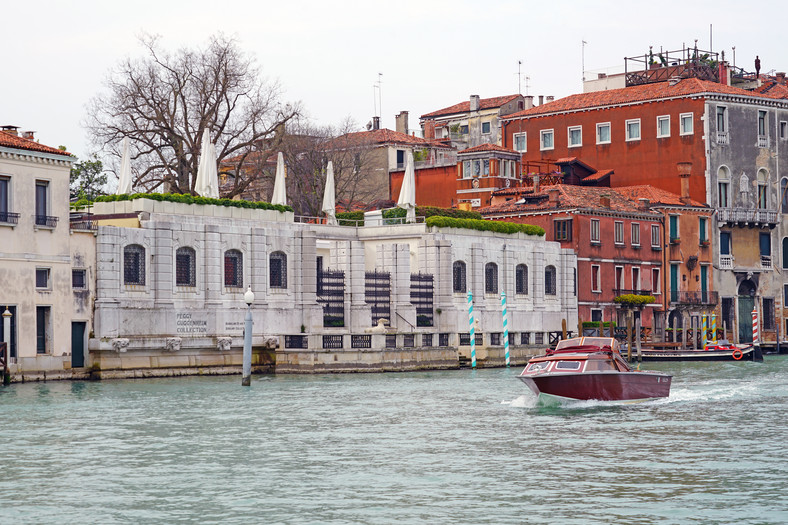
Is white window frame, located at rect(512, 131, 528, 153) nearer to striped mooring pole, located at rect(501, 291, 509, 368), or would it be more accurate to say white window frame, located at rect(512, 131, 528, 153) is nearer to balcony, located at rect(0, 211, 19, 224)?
striped mooring pole, located at rect(501, 291, 509, 368)

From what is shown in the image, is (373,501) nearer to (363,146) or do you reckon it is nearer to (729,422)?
(729,422)

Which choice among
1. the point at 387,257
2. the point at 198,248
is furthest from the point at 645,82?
the point at 198,248

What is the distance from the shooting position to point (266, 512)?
21328 mm

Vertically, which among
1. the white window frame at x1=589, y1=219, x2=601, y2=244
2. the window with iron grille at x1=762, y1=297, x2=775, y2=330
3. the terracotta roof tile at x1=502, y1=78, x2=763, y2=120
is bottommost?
the window with iron grille at x1=762, y1=297, x2=775, y2=330

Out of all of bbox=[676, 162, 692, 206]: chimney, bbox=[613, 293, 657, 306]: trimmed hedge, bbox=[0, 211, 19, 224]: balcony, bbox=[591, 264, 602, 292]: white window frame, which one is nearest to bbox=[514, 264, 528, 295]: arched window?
bbox=[591, 264, 602, 292]: white window frame

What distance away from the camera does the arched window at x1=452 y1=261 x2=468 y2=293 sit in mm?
65875

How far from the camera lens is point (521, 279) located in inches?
2763

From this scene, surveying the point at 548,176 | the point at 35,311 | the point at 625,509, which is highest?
the point at 548,176

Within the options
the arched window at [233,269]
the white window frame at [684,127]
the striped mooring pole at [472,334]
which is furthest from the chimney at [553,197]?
the arched window at [233,269]

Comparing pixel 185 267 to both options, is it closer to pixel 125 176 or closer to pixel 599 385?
pixel 125 176

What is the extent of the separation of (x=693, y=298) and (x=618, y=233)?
803cm

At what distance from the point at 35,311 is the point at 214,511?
2904cm

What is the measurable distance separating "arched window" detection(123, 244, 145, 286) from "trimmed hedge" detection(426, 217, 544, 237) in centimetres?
1698

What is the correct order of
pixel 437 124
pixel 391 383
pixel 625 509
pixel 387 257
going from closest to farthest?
pixel 625 509, pixel 391 383, pixel 387 257, pixel 437 124
